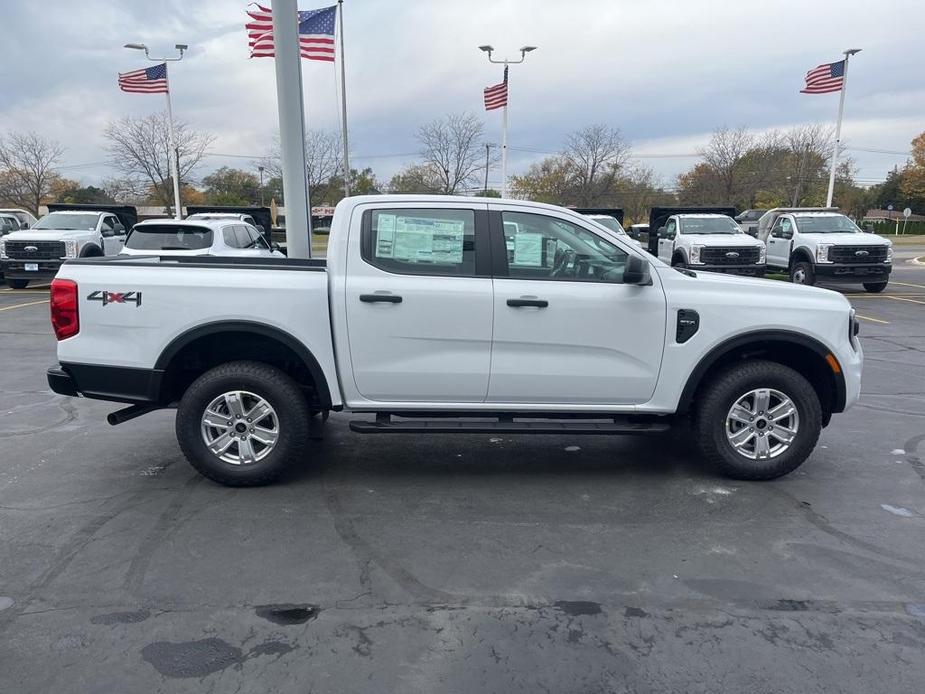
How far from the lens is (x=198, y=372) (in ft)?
16.5

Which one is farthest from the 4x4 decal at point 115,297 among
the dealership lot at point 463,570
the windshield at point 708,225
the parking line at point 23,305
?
the windshield at point 708,225

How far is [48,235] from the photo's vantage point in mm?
16812

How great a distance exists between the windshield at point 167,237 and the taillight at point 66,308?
25.5 feet

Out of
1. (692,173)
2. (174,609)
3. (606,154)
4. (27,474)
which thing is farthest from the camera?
(692,173)

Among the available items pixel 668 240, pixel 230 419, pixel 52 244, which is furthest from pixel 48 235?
pixel 668 240

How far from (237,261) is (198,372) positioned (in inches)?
34.9

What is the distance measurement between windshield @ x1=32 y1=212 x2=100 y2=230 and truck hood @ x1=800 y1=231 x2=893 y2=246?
18560 millimetres

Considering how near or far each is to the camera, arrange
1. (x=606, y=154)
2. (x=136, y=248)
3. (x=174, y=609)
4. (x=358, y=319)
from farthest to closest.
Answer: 1. (x=606, y=154)
2. (x=136, y=248)
3. (x=358, y=319)
4. (x=174, y=609)

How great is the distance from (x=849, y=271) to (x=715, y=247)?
10.2 feet

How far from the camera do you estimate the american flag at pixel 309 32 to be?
42.5ft

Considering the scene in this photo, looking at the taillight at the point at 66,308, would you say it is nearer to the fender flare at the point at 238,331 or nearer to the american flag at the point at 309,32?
the fender flare at the point at 238,331

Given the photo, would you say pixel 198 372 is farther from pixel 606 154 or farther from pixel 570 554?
pixel 606 154

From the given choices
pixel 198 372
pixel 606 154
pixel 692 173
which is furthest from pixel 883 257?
pixel 692 173

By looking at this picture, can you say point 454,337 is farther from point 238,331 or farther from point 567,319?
point 238,331
